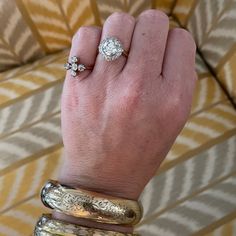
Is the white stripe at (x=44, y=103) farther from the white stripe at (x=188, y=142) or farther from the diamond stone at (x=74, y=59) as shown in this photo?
the diamond stone at (x=74, y=59)

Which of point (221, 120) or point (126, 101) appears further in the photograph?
point (221, 120)

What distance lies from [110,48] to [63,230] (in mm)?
228

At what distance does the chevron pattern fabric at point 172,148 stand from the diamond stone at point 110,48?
1.22 ft

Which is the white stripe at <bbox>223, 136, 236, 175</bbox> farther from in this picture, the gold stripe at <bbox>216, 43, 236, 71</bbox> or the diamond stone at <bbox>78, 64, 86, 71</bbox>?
the diamond stone at <bbox>78, 64, 86, 71</bbox>

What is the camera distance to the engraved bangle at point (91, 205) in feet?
1.93

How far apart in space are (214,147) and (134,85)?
0.39 meters

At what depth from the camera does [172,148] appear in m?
0.94

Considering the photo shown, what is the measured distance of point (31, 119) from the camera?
0.97 m

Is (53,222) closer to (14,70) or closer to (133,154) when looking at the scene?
(133,154)

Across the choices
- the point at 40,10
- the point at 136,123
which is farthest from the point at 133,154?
the point at 40,10

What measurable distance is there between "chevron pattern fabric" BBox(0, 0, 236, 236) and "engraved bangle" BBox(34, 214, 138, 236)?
0.29 metres

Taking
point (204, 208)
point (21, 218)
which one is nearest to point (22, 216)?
point (21, 218)

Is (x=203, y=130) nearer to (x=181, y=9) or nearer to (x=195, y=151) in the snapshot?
(x=195, y=151)

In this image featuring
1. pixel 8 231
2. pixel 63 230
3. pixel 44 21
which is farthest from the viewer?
pixel 44 21
